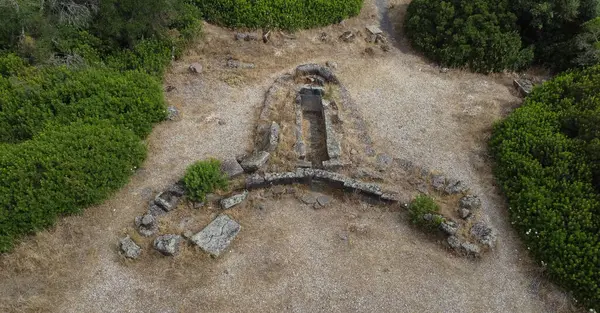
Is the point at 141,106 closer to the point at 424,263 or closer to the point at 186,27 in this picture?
the point at 186,27

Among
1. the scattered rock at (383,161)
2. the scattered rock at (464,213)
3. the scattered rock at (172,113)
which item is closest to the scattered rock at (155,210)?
the scattered rock at (172,113)

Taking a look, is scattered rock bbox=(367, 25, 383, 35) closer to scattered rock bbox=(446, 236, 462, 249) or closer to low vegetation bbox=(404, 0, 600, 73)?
low vegetation bbox=(404, 0, 600, 73)

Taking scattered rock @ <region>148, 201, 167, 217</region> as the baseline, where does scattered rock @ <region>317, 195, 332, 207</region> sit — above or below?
below

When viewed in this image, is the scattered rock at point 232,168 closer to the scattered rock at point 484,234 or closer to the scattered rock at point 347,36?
the scattered rock at point 484,234

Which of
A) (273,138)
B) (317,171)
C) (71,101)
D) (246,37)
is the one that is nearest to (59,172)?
(71,101)

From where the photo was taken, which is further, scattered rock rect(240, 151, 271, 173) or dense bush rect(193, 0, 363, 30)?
dense bush rect(193, 0, 363, 30)

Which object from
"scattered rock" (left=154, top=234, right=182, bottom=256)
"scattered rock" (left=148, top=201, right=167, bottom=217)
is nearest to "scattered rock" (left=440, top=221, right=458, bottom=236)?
"scattered rock" (left=154, top=234, right=182, bottom=256)

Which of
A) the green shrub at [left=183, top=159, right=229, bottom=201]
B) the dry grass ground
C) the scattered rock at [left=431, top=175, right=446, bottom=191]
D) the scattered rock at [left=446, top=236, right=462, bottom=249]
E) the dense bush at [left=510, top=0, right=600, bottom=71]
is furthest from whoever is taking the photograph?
the dense bush at [left=510, top=0, right=600, bottom=71]
